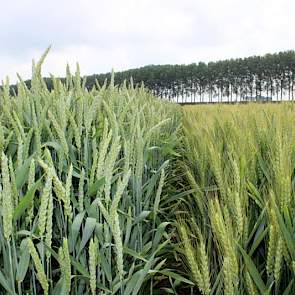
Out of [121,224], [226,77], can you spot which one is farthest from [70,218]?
[226,77]

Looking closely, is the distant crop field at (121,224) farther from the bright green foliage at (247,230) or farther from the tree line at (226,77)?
the tree line at (226,77)

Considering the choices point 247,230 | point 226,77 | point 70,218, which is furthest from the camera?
point 226,77

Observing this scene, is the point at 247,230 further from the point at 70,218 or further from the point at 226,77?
the point at 226,77

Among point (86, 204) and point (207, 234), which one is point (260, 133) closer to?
point (207, 234)

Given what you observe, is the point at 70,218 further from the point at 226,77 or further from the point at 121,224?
the point at 226,77

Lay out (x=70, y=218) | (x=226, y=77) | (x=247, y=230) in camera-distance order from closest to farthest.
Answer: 1. (x=70, y=218)
2. (x=247, y=230)
3. (x=226, y=77)

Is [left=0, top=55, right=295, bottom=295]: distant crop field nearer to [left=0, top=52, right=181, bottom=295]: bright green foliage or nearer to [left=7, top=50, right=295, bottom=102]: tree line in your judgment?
[left=0, top=52, right=181, bottom=295]: bright green foliage

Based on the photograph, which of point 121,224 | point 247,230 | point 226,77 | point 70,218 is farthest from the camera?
point 226,77

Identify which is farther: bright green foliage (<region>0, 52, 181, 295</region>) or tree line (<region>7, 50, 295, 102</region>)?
tree line (<region>7, 50, 295, 102</region>)

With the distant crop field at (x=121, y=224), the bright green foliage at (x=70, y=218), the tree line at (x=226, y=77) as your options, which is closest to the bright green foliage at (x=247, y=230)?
the distant crop field at (x=121, y=224)

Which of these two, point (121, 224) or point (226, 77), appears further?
point (226, 77)

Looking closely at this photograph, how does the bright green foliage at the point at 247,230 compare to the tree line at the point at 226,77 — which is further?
the tree line at the point at 226,77

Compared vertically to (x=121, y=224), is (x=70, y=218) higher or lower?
higher

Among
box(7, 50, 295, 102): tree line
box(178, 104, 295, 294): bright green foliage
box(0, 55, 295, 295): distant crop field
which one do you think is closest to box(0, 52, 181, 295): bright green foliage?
box(0, 55, 295, 295): distant crop field
